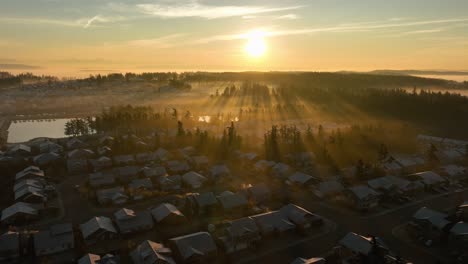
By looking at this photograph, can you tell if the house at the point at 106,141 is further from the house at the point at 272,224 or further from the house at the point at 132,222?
the house at the point at 272,224

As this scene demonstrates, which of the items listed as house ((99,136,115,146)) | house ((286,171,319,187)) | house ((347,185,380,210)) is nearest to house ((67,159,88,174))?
house ((99,136,115,146))

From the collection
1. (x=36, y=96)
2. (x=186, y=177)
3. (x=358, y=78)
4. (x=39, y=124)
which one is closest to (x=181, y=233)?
(x=186, y=177)

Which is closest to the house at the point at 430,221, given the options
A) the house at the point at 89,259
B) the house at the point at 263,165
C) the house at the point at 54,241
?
the house at the point at 263,165

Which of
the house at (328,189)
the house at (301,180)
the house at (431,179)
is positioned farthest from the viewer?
the house at (301,180)

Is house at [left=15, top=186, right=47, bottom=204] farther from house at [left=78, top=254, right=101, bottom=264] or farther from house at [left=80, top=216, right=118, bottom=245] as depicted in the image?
house at [left=78, top=254, right=101, bottom=264]

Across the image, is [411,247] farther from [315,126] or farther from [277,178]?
[315,126]

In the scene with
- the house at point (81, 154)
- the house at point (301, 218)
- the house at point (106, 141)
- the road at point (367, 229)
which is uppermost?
the house at point (106, 141)

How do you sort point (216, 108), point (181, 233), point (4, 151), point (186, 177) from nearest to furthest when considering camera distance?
point (181, 233) < point (186, 177) < point (4, 151) < point (216, 108)

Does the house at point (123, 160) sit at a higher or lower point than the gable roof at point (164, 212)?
higher
